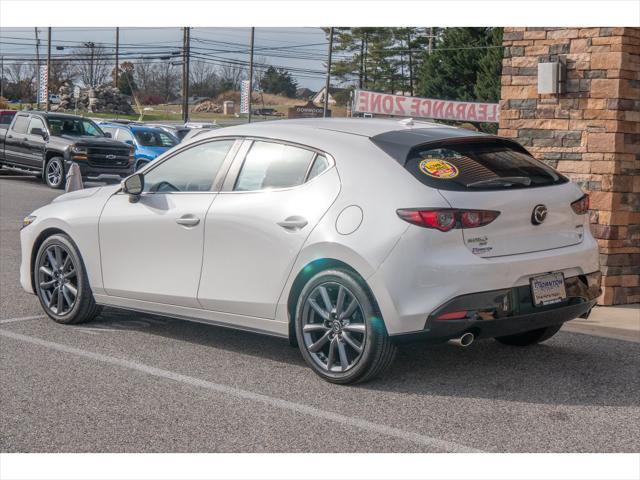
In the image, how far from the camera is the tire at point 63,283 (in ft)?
25.4

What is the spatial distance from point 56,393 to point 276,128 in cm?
233

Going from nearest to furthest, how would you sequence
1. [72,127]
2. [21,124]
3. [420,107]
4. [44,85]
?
[72,127] < [21,124] < [420,107] < [44,85]

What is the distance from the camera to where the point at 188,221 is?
6.91 meters

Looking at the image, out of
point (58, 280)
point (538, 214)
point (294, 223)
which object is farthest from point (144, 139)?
point (538, 214)

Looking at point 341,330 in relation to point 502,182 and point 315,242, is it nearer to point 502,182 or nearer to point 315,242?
point 315,242

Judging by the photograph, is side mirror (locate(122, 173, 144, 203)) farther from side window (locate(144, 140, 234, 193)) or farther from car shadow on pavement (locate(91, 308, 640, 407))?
car shadow on pavement (locate(91, 308, 640, 407))

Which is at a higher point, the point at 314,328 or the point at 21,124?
the point at 21,124

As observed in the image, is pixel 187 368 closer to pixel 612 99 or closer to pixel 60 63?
pixel 612 99

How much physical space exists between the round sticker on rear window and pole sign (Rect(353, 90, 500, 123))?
4931 cm

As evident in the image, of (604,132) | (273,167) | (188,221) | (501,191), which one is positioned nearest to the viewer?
Answer: (501,191)

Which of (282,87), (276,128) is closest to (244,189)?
(276,128)

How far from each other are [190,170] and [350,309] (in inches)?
74.8

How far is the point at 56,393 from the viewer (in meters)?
5.82

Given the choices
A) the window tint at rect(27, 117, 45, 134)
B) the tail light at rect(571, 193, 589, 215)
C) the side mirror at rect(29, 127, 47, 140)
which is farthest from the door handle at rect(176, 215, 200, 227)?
the window tint at rect(27, 117, 45, 134)
